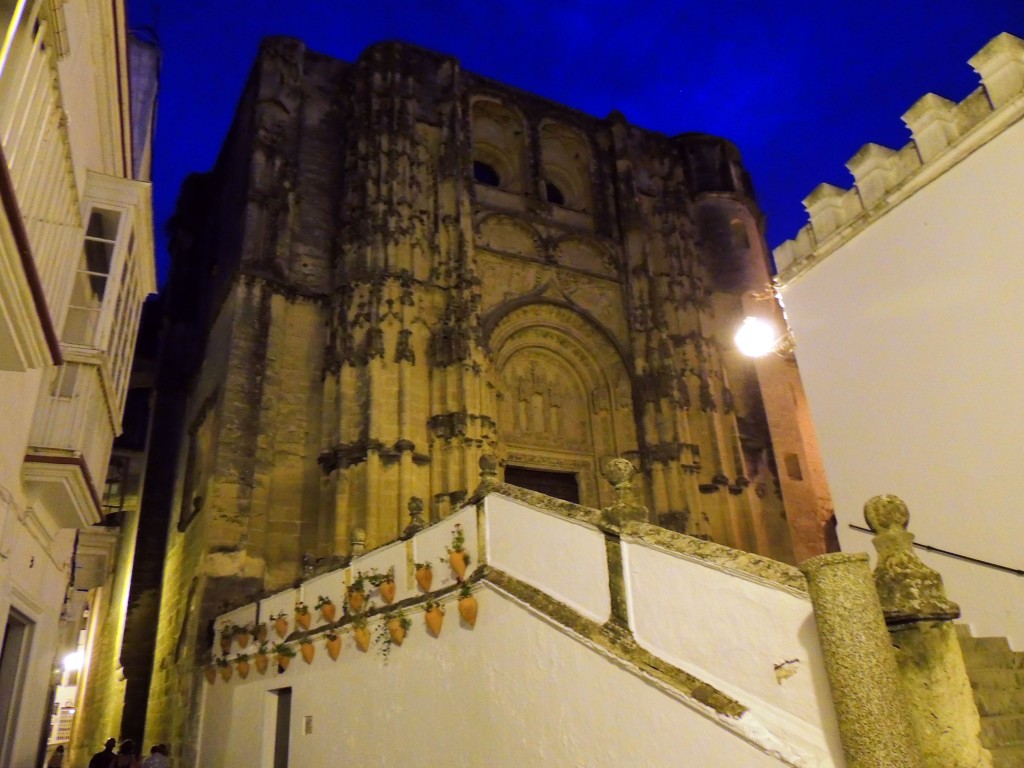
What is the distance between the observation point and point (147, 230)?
27.2ft

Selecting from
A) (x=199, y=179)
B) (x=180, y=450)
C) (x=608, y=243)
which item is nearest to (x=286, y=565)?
(x=180, y=450)

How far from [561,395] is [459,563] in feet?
31.9

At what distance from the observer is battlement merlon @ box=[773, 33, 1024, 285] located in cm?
709

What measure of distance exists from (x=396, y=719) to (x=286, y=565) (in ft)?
20.6

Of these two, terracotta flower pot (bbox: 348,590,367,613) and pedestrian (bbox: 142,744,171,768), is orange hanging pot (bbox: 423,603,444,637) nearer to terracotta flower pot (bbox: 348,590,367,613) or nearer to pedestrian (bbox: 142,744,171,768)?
terracotta flower pot (bbox: 348,590,367,613)

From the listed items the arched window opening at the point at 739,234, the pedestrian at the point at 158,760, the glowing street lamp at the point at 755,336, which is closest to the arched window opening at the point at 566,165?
the arched window opening at the point at 739,234

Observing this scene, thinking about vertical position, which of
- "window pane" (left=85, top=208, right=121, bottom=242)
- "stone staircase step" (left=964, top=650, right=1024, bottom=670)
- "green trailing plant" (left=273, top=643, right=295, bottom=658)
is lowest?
"stone staircase step" (left=964, top=650, right=1024, bottom=670)

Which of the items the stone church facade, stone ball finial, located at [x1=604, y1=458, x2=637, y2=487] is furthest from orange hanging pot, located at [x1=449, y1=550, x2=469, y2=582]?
the stone church facade

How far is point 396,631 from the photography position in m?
6.70

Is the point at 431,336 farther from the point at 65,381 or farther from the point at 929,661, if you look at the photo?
the point at 929,661

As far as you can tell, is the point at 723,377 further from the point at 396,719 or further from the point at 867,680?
the point at 867,680

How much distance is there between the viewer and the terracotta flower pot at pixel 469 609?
19.1 ft

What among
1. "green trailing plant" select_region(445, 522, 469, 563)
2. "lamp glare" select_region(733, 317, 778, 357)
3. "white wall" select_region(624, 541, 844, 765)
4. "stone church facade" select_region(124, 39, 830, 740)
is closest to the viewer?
"white wall" select_region(624, 541, 844, 765)

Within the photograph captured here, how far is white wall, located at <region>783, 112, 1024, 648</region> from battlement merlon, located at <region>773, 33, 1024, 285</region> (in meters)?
0.15
